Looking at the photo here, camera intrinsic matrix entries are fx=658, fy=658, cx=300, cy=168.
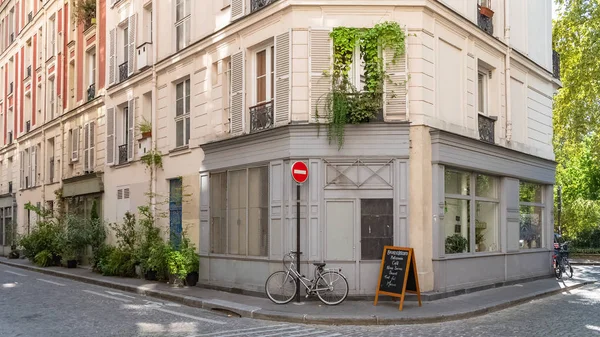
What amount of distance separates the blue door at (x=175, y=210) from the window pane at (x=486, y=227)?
7.51 meters

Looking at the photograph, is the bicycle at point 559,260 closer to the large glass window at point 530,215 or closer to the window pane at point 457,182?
the large glass window at point 530,215

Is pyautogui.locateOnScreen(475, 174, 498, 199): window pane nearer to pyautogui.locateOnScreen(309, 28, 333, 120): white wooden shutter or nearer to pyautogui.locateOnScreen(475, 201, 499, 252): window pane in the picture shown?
pyautogui.locateOnScreen(475, 201, 499, 252): window pane

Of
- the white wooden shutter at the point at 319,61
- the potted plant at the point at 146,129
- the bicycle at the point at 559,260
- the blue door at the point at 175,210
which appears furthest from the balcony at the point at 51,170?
the bicycle at the point at 559,260

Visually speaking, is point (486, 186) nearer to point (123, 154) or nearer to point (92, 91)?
point (123, 154)

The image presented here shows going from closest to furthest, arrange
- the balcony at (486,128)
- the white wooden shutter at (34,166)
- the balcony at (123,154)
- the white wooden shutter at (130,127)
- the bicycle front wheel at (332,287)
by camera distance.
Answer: the bicycle front wheel at (332,287)
the balcony at (486,128)
the white wooden shutter at (130,127)
the balcony at (123,154)
the white wooden shutter at (34,166)

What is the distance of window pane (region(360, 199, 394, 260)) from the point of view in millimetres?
13109

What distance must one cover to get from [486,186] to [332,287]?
5.49 m

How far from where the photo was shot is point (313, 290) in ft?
41.4

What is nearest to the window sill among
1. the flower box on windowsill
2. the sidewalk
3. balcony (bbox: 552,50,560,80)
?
the sidewalk

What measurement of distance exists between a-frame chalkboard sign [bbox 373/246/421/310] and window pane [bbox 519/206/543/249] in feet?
20.5

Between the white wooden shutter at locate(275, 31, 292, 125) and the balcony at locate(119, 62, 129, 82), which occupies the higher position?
the balcony at locate(119, 62, 129, 82)

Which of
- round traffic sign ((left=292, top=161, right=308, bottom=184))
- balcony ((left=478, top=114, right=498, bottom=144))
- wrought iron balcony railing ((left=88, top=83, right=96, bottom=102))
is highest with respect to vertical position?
wrought iron balcony railing ((left=88, top=83, right=96, bottom=102))

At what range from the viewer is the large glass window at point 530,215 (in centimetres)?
1761

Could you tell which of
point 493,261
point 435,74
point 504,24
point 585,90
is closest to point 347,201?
point 435,74
